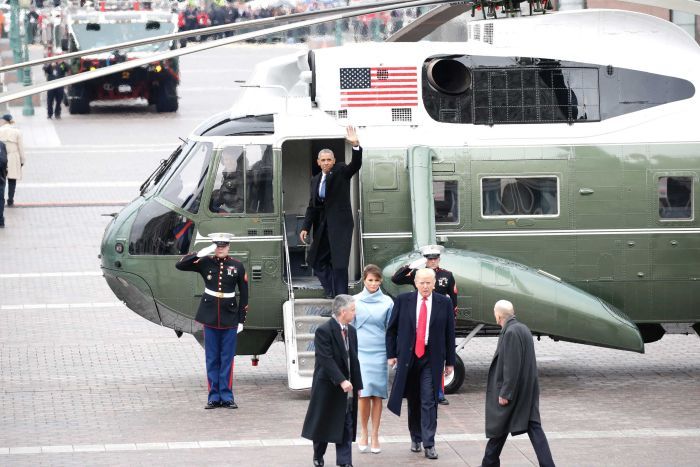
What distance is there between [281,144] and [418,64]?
1652mm

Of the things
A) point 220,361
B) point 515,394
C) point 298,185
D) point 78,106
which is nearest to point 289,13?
point 78,106

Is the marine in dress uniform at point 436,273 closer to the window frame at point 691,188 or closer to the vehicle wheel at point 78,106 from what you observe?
the window frame at point 691,188

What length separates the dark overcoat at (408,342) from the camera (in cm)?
1192

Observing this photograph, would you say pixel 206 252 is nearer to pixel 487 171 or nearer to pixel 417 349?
pixel 417 349

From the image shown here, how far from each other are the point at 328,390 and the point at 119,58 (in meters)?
32.9

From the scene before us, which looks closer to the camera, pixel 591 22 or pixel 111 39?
pixel 591 22

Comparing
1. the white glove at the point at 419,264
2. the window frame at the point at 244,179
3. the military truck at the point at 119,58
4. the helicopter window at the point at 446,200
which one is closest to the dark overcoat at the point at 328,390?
the white glove at the point at 419,264

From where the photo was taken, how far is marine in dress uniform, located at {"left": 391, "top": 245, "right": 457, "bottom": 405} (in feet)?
43.8

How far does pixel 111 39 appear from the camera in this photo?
41.9 m

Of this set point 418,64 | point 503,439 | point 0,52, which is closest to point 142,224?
point 418,64

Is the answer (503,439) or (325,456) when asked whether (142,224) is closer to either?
(325,456)

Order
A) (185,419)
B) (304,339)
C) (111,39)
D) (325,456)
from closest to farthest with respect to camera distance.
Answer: (325,456), (185,419), (304,339), (111,39)

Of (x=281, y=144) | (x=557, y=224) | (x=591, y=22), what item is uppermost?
(x=591, y=22)

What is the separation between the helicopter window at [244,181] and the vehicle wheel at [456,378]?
98.4 inches
